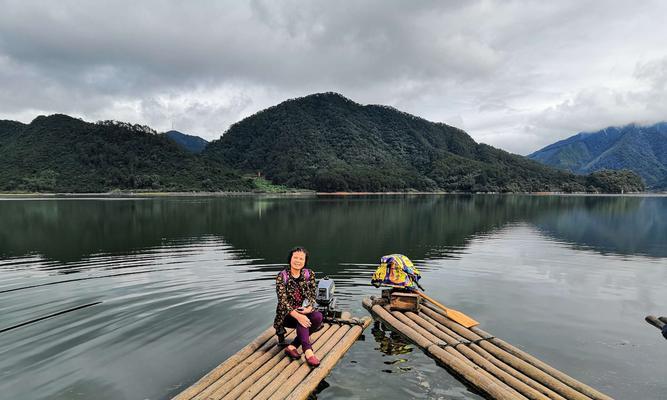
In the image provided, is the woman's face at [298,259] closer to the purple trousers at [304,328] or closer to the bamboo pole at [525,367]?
the purple trousers at [304,328]

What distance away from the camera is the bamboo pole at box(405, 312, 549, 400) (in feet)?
21.0

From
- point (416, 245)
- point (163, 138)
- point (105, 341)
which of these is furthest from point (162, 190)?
point (105, 341)

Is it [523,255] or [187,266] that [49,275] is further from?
[523,255]

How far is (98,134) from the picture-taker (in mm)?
181875

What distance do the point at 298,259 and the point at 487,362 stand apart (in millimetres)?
4360

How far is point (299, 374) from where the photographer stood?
708 cm

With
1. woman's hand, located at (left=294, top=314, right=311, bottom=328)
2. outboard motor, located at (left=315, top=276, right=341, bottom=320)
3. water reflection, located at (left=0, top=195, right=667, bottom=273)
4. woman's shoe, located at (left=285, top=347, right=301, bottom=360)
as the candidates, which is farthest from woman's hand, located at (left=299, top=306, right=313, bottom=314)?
water reflection, located at (left=0, top=195, right=667, bottom=273)

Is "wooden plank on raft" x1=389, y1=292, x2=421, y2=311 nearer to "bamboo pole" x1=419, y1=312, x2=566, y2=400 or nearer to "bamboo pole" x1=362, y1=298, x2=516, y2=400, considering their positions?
"bamboo pole" x1=362, y1=298, x2=516, y2=400

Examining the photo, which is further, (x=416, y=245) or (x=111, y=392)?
(x=416, y=245)

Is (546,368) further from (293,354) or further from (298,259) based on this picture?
(298,259)

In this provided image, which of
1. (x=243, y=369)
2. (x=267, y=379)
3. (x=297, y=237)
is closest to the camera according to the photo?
(x=267, y=379)

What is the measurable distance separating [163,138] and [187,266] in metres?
198


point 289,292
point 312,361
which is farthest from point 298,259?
point 312,361

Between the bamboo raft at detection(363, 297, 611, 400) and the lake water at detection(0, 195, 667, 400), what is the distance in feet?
1.31
